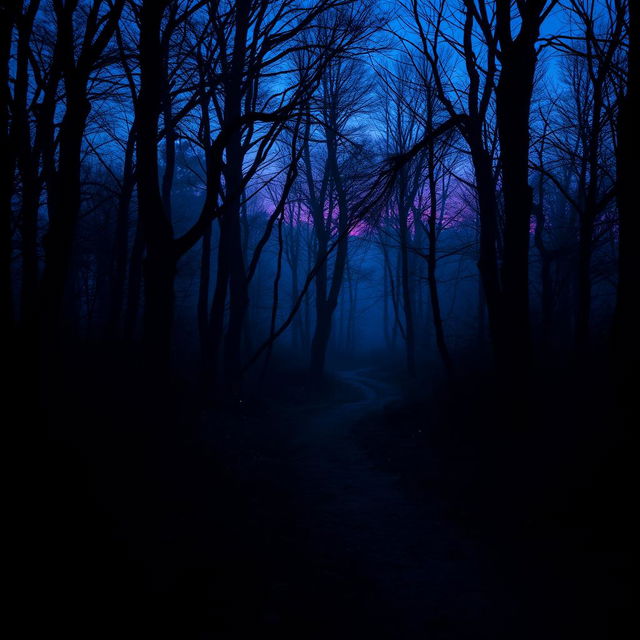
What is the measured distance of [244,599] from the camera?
368 cm

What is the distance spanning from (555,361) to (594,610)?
26.6ft

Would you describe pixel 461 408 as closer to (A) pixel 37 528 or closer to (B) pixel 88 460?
(B) pixel 88 460

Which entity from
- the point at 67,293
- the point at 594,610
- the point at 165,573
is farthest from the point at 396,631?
the point at 67,293

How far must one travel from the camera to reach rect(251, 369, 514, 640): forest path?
11.8ft

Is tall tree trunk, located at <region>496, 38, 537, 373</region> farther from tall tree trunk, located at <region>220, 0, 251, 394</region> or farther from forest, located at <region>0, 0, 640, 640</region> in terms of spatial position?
tall tree trunk, located at <region>220, 0, 251, 394</region>

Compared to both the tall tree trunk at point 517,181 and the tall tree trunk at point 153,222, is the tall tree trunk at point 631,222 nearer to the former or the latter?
the tall tree trunk at point 517,181

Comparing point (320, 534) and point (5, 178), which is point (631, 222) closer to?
point (320, 534)

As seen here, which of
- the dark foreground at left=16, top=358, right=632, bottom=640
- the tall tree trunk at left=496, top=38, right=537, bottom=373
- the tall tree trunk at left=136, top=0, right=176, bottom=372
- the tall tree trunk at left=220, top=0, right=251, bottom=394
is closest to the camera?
the dark foreground at left=16, top=358, right=632, bottom=640

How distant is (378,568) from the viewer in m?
4.55

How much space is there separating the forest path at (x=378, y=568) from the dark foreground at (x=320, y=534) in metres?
0.02

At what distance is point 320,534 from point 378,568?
0.97m

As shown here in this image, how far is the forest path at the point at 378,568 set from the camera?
3.59 meters

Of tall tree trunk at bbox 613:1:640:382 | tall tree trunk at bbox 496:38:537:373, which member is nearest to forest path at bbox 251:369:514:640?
tall tree trunk at bbox 613:1:640:382

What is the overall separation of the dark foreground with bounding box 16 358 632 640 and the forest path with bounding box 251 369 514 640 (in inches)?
0.8
